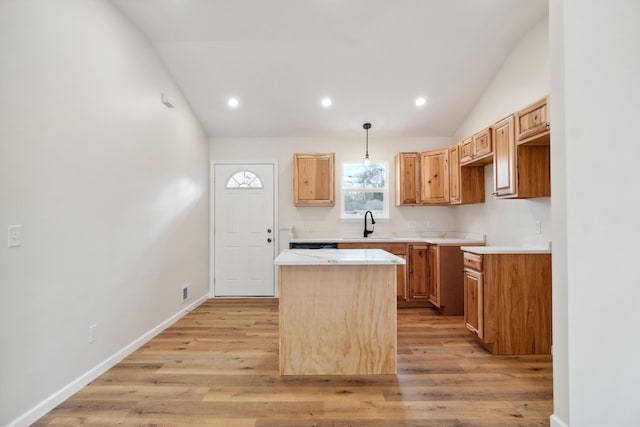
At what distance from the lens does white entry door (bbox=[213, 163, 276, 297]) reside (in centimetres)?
500

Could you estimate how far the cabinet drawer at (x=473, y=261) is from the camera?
9.66ft

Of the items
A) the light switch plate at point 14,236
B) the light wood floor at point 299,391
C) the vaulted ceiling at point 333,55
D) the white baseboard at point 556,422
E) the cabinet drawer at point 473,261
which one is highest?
the vaulted ceiling at point 333,55

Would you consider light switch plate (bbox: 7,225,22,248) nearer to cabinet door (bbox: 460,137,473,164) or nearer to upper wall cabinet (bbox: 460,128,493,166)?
upper wall cabinet (bbox: 460,128,493,166)

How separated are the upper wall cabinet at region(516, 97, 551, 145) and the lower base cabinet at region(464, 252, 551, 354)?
39.7 inches

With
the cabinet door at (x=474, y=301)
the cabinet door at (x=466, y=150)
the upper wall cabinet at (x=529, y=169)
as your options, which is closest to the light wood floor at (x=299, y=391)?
the cabinet door at (x=474, y=301)

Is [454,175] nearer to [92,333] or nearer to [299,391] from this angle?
[299,391]

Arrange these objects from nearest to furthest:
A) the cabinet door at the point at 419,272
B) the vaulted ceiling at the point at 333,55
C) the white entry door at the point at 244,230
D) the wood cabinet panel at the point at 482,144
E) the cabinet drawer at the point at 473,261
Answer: the cabinet drawer at the point at 473,261, the vaulted ceiling at the point at 333,55, the wood cabinet panel at the point at 482,144, the cabinet door at the point at 419,272, the white entry door at the point at 244,230

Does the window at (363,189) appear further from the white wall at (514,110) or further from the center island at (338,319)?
the center island at (338,319)

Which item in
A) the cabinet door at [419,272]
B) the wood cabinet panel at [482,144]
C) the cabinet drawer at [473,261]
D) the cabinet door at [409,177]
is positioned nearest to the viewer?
the cabinet drawer at [473,261]

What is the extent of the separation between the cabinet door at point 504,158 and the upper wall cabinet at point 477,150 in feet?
0.41

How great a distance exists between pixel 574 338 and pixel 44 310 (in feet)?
10.2

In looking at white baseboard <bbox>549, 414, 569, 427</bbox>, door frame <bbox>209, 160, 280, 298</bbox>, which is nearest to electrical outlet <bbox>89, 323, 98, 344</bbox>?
door frame <bbox>209, 160, 280, 298</bbox>

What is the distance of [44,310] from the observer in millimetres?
2035

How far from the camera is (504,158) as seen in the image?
120 inches
